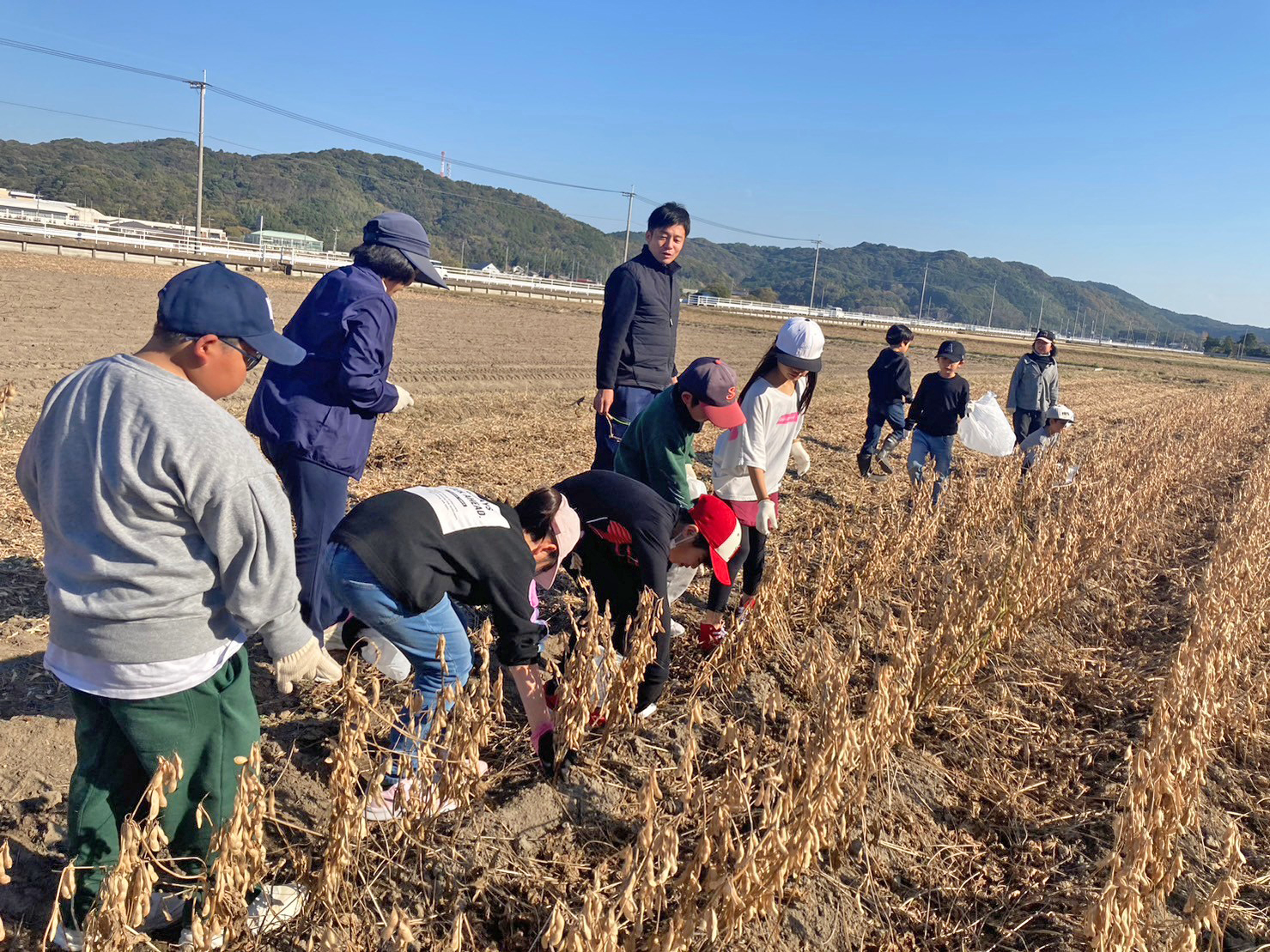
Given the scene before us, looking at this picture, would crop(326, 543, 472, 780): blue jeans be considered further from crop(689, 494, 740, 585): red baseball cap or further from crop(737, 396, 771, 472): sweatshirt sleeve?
crop(737, 396, 771, 472): sweatshirt sleeve

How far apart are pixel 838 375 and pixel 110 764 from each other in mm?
20129

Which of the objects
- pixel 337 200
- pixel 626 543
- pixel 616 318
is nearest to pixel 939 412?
pixel 616 318

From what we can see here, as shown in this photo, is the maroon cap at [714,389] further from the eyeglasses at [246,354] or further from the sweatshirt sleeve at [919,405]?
the sweatshirt sleeve at [919,405]

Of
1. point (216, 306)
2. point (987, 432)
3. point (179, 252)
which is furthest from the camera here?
point (179, 252)

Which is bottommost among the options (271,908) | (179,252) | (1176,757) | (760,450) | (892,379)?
(271,908)

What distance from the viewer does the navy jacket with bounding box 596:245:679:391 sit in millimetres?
4531

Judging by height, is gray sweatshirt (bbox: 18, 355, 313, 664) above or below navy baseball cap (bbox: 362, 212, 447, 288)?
below

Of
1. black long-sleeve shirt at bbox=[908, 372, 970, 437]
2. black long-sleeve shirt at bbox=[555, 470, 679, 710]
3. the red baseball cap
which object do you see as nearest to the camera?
black long-sleeve shirt at bbox=[555, 470, 679, 710]

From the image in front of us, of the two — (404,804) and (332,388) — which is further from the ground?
(332,388)

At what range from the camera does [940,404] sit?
708cm

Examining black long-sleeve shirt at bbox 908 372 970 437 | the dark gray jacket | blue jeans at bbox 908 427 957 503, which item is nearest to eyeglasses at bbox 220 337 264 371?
Result: black long-sleeve shirt at bbox 908 372 970 437

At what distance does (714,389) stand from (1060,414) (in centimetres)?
628

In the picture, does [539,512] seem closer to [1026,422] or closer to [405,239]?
[405,239]

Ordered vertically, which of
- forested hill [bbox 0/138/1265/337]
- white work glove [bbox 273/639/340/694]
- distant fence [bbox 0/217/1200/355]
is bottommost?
white work glove [bbox 273/639/340/694]
